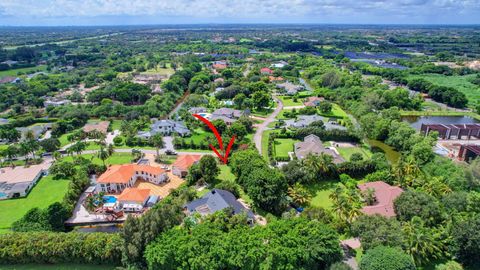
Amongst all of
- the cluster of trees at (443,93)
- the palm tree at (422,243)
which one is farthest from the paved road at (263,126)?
the cluster of trees at (443,93)

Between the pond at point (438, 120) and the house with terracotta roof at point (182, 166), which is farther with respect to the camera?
the pond at point (438, 120)

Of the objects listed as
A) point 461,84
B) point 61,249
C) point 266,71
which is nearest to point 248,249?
point 61,249

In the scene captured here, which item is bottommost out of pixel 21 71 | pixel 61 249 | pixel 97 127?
pixel 97 127

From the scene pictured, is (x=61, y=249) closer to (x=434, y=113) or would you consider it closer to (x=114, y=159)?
(x=114, y=159)

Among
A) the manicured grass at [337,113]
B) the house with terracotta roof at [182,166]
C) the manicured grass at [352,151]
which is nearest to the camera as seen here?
the house with terracotta roof at [182,166]

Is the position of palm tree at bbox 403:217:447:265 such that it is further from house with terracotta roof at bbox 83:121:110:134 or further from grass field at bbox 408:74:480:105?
grass field at bbox 408:74:480:105

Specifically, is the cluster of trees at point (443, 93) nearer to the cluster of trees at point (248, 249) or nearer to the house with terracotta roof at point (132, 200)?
the cluster of trees at point (248, 249)
